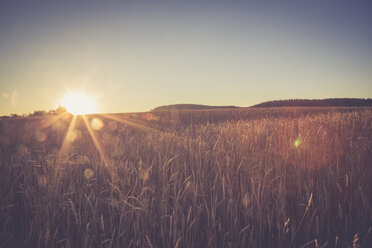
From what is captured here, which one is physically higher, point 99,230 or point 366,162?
point 366,162

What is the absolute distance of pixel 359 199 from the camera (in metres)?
1.53

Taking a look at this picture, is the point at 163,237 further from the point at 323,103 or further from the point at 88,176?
the point at 323,103

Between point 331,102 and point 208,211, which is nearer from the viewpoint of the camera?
point 208,211

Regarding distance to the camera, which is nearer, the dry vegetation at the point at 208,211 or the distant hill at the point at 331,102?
the dry vegetation at the point at 208,211

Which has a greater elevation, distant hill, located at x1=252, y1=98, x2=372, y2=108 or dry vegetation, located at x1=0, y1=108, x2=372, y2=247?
distant hill, located at x1=252, y1=98, x2=372, y2=108

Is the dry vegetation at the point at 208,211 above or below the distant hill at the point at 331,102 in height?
below

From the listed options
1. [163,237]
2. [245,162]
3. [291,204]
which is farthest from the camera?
[245,162]

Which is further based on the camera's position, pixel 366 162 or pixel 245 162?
pixel 245 162

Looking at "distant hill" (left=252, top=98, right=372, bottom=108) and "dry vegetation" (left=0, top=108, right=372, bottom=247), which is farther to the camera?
"distant hill" (left=252, top=98, right=372, bottom=108)

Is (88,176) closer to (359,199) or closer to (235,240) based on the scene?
(235,240)

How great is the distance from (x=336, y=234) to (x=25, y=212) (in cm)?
234

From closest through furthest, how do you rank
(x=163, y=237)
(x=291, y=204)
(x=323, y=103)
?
(x=163, y=237)
(x=291, y=204)
(x=323, y=103)

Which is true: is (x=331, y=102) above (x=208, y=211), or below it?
above

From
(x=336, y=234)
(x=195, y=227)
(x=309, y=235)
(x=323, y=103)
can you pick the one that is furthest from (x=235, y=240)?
(x=323, y=103)
